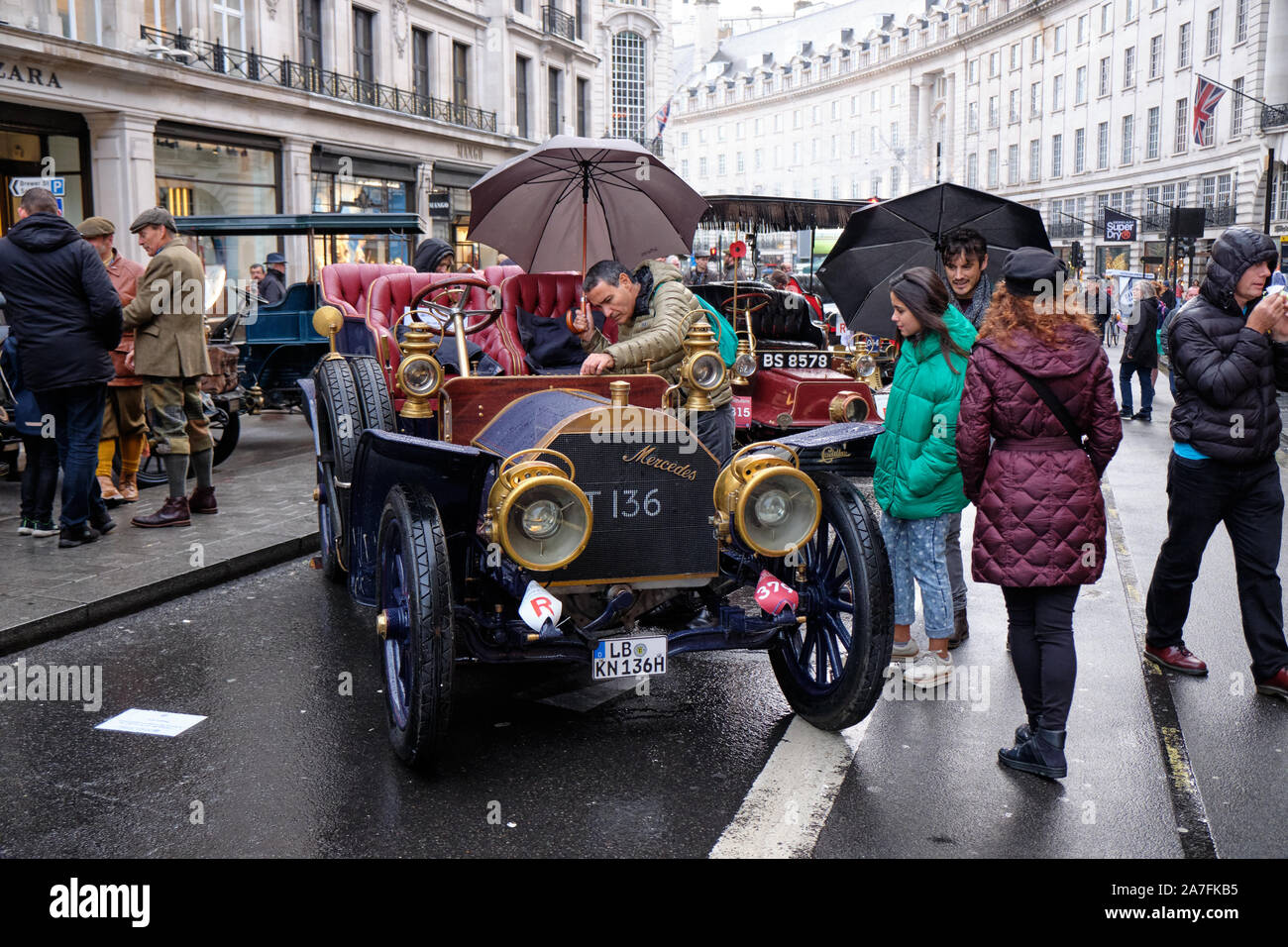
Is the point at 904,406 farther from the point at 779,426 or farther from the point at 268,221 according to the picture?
→ the point at 268,221

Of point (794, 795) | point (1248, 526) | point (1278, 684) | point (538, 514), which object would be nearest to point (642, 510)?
point (538, 514)

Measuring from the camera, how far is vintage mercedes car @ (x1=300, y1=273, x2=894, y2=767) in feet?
13.4

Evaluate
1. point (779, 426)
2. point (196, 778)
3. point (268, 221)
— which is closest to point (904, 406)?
point (196, 778)

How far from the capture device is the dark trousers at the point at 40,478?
7.62 metres

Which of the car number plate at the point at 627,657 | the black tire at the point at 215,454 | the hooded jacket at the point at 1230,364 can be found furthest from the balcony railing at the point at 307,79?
the hooded jacket at the point at 1230,364

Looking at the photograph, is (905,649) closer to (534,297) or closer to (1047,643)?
(1047,643)

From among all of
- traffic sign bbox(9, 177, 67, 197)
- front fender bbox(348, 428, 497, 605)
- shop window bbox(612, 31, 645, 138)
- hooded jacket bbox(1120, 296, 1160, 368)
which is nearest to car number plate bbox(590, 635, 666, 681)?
front fender bbox(348, 428, 497, 605)

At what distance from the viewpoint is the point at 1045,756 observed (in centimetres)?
427

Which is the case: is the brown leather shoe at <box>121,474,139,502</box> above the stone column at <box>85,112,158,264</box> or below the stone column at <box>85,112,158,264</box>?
below

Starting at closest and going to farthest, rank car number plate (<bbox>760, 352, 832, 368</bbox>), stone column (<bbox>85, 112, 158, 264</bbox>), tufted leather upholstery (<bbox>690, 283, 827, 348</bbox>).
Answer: car number plate (<bbox>760, 352, 832, 368</bbox>), tufted leather upholstery (<bbox>690, 283, 827, 348</bbox>), stone column (<bbox>85, 112, 158, 264</bbox>)

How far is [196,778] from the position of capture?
4234mm

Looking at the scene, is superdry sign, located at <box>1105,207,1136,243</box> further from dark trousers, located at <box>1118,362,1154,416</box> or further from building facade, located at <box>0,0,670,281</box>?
dark trousers, located at <box>1118,362,1154,416</box>

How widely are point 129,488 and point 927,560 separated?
6577mm
